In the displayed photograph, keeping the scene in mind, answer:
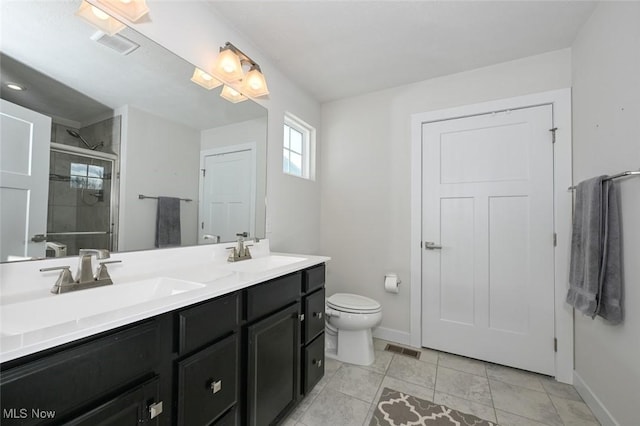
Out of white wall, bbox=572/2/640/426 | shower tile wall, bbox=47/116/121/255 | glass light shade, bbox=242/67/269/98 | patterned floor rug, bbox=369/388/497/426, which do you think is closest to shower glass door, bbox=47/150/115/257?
shower tile wall, bbox=47/116/121/255

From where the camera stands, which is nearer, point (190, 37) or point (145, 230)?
point (145, 230)

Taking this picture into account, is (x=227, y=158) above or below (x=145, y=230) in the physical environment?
above

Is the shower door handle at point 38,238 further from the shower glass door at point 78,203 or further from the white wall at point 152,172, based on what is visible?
the white wall at point 152,172

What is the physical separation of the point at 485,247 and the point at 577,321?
71 cm

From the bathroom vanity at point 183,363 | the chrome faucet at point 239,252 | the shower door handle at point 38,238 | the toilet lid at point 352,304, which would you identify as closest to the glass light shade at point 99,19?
the shower door handle at point 38,238

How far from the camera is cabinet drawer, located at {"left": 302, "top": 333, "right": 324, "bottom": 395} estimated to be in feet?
5.12

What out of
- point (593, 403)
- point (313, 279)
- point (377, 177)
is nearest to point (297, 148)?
point (377, 177)

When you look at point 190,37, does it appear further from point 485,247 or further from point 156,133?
point 485,247

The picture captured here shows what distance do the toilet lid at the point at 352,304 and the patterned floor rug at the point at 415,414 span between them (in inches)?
22.4

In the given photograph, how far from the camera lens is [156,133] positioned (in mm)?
1339

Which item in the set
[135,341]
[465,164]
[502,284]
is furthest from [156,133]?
[502,284]

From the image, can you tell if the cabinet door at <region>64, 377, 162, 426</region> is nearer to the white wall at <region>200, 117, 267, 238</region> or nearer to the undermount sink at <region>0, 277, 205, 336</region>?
the undermount sink at <region>0, 277, 205, 336</region>

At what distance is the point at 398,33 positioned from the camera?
1.76 m

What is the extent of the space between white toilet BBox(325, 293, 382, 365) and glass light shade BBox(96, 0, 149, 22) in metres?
2.10
